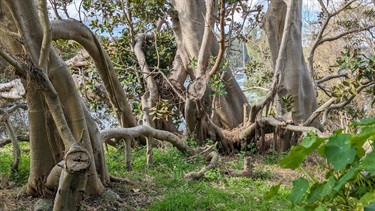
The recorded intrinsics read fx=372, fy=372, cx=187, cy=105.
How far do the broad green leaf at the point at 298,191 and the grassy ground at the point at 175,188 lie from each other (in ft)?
8.08

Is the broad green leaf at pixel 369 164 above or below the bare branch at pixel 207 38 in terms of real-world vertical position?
below

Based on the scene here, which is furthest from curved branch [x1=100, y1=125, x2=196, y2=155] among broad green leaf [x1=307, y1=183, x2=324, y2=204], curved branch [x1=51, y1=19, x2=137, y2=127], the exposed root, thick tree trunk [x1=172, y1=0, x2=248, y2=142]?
broad green leaf [x1=307, y1=183, x2=324, y2=204]

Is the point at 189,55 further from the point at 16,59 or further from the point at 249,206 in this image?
the point at 16,59

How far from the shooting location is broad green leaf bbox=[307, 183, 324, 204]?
1.41 m

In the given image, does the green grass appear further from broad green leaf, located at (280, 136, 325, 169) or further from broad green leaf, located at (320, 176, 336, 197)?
broad green leaf, located at (320, 176, 336, 197)

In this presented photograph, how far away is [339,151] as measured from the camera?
1326 millimetres

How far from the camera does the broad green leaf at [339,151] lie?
50.6 inches

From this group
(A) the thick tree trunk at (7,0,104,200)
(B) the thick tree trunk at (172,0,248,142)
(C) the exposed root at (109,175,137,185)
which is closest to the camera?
(A) the thick tree trunk at (7,0,104,200)

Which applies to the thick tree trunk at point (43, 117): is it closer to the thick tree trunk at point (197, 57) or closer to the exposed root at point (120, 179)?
the exposed root at point (120, 179)

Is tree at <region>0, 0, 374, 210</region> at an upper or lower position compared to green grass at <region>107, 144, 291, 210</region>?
upper

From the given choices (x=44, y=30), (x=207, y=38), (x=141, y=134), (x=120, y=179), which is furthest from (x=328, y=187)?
(x=207, y=38)

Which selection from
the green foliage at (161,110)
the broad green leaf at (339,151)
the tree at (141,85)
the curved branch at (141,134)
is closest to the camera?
the broad green leaf at (339,151)

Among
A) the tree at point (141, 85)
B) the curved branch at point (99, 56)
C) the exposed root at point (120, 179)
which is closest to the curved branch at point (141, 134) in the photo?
the tree at point (141, 85)

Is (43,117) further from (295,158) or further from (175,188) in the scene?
(295,158)
